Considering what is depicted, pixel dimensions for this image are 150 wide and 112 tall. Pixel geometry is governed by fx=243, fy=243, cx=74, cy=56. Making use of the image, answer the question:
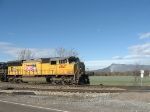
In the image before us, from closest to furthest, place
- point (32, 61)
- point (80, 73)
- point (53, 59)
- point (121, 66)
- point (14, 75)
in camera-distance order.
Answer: point (80, 73) < point (53, 59) < point (32, 61) < point (14, 75) < point (121, 66)

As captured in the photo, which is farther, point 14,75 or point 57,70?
point 14,75

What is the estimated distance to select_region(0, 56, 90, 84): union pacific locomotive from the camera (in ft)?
96.5

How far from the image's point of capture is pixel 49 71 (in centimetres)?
3164

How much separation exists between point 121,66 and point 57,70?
114 m

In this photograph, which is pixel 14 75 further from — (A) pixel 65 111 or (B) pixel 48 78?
(A) pixel 65 111

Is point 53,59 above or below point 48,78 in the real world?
above

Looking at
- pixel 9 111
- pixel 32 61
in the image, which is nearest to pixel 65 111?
pixel 9 111

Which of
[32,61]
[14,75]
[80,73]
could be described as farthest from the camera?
[14,75]

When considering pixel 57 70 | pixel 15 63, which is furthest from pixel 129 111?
pixel 15 63

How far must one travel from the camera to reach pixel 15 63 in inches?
1463

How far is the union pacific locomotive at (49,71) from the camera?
2942 cm

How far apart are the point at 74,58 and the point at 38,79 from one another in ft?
20.1

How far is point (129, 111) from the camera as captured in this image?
10133 mm

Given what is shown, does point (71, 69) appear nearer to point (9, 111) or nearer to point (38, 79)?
point (38, 79)
